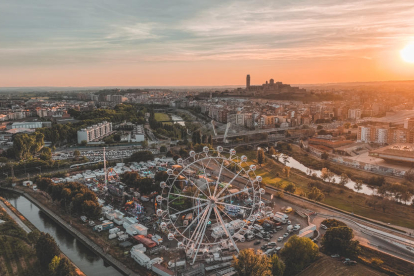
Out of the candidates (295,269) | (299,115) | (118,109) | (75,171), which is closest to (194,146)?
(75,171)

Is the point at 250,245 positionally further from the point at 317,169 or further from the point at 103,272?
the point at 317,169

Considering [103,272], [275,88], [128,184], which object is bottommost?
[103,272]

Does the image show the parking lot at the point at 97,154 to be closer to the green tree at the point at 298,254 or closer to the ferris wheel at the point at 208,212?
the ferris wheel at the point at 208,212

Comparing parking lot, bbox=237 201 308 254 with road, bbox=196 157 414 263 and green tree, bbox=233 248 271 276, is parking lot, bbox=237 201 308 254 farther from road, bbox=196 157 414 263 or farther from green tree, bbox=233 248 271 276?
green tree, bbox=233 248 271 276

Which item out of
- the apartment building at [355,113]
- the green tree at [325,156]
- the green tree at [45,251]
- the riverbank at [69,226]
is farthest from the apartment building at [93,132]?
the apartment building at [355,113]

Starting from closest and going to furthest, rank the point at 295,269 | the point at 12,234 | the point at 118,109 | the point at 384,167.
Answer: the point at 295,269 < the point at 12,234 < the point at 384,167 < the point at 118,109

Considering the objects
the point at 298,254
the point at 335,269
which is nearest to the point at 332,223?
the point at 335,269
